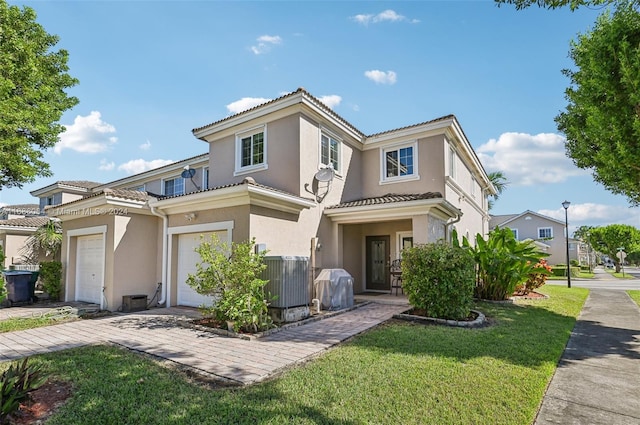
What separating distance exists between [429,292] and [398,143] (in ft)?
26.3

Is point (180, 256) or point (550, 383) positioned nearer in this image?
point (550, 383)

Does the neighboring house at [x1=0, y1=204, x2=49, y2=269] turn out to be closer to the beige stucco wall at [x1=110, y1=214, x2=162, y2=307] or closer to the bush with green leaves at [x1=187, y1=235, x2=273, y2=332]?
the beige stucco wall at [x1=110, y1=214, x2=162, y2=307]

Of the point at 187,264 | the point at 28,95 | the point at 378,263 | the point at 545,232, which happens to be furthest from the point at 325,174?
the point at 545,232

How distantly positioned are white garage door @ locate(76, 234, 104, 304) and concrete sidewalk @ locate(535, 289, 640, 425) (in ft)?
42.8

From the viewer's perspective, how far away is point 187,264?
12125mm

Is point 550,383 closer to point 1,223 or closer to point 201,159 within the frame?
point 201,159

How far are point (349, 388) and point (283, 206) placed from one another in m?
7.46

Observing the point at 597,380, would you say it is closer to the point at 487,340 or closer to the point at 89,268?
the point at 487,340

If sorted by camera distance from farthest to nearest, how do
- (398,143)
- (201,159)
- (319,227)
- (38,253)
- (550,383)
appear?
(38,253)
(201,159)
(398,143)
(319,227)
(550,383)

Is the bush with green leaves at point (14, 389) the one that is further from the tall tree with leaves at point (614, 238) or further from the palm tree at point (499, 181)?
the tall tree with leaves at point (614, 238)

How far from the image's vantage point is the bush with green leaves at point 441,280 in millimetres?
9305

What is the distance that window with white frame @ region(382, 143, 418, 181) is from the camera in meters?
15.1

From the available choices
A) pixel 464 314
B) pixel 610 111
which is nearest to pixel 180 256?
pixel 464 314

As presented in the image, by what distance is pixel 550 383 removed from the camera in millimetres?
5312
